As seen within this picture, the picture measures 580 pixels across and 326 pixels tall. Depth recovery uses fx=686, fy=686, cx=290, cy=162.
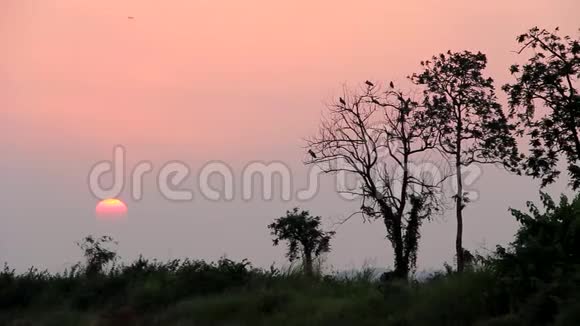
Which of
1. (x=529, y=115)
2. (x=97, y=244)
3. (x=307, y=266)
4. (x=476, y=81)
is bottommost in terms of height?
(x=307, y=266)

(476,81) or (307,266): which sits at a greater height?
(476,81)

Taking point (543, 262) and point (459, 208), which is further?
point (459, 208)

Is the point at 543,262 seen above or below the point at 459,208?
below

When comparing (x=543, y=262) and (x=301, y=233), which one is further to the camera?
(x=301, y=233)

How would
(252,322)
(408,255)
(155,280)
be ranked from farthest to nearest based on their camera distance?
(408,255) < (155,280) < (252,322)

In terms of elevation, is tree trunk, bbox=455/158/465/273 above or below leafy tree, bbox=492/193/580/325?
above

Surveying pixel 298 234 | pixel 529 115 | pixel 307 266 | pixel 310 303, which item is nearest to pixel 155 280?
pixel 307 266

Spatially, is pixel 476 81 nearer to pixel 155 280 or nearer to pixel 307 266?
pixel 307 266

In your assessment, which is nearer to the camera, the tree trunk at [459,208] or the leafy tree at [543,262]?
the leafy tree at [543,262]

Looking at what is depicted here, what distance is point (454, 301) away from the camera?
37.0 ft

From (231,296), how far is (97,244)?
19.5 meters

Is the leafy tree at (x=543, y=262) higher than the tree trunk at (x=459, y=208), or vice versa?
the tree trunk at (x=459, y=208)

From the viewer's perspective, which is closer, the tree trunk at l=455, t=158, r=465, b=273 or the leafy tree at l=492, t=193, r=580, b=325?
the leafy tree at l=492, t=193, r=580, b=325

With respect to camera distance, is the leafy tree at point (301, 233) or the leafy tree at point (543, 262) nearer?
the leafy tree at point (543, 262)
